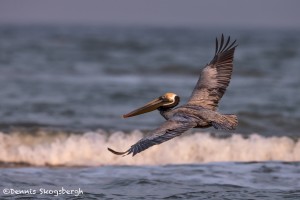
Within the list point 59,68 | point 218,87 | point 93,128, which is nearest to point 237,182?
point 218,87

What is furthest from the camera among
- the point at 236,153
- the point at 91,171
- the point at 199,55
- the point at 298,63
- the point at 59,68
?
the point at 199,55

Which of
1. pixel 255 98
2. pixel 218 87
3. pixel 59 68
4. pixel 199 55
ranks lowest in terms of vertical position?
pixel 218 87

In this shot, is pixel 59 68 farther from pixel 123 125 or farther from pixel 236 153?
pixel 236 153

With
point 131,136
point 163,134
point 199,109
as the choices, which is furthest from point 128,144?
point 163,134

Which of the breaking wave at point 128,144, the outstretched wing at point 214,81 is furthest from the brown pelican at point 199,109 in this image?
the breaking wave at point 128,144

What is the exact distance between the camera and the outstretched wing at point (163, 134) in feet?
26.2

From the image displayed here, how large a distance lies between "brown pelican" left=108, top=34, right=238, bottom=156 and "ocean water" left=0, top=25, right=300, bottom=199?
34.6 inches

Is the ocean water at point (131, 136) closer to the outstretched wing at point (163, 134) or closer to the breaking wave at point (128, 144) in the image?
the breaking wave at point (128, 144)

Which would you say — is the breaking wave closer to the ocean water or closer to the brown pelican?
the ocean water

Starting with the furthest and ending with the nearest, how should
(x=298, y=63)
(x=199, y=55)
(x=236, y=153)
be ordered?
(x=199, y=55), (x=298, y=63), (x=236, y=153)

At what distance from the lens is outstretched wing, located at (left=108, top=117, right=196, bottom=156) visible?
7992 mm

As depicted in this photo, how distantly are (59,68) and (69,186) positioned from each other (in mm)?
15027

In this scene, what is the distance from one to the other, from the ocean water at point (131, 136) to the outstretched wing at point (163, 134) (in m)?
A: 0.93

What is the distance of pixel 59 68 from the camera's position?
24406 mm
